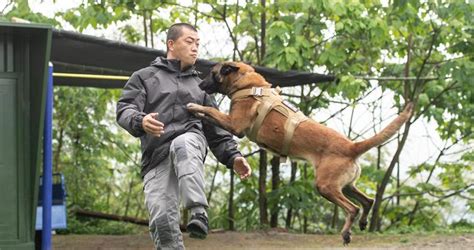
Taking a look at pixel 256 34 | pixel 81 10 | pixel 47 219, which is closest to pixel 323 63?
pixel 256 34

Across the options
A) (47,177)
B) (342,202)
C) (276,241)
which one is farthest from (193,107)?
(276,241)

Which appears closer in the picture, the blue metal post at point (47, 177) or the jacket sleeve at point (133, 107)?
the jacket sleeve at point (133, 107)

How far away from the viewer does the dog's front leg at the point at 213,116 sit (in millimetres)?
4353

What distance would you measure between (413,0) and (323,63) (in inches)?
67.2

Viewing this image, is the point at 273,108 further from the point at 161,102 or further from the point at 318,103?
the point at 318,103

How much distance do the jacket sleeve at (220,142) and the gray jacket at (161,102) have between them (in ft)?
0.58

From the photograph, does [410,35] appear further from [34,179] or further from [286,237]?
[34,179]

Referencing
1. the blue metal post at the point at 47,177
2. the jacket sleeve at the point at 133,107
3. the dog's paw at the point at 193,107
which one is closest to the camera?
the jacket sleeve at the point at 133,107

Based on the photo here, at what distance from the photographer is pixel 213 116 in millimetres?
4586

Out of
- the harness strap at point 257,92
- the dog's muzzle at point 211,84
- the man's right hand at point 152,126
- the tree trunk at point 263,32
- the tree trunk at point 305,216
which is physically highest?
the tree trunk at point 263,32

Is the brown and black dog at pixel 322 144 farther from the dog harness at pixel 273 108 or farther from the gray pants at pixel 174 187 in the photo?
the gray pants at pixel 174 187

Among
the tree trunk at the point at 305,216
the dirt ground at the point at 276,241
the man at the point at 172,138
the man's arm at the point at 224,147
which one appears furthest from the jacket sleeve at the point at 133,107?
the tree trunk at the point at 305,216

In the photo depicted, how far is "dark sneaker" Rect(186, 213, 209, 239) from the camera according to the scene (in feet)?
12.7

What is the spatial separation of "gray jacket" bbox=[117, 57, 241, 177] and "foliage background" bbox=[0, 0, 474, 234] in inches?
166
